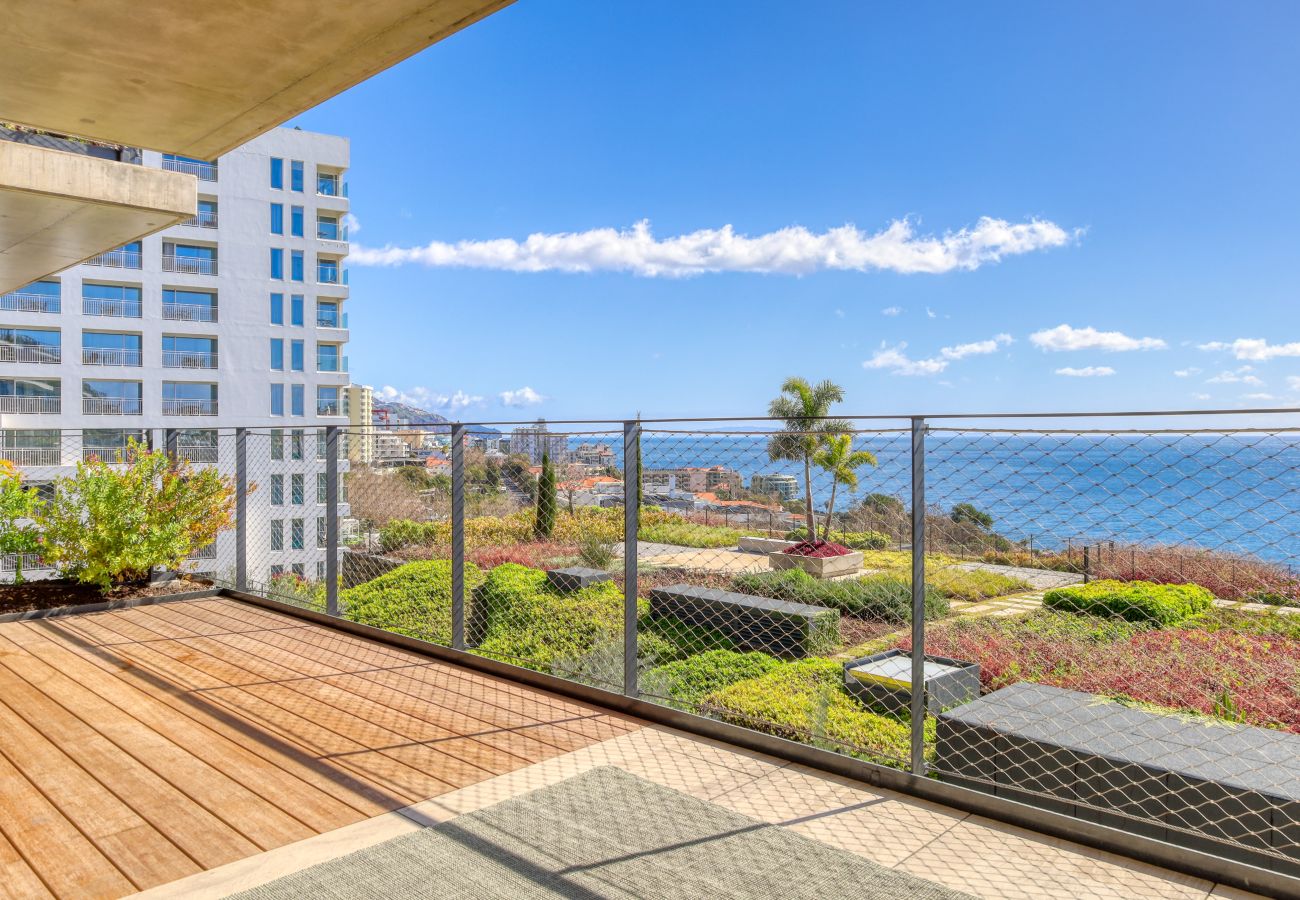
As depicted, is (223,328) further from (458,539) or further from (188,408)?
(458,539)

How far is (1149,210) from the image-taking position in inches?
2430

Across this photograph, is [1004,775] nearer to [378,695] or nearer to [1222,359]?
[378,695]

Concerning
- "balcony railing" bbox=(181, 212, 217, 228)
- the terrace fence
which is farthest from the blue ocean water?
"balcony railing" bbox=(181, 212, 217, 228)

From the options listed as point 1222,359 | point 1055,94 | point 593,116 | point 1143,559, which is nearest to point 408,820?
point 1143,559

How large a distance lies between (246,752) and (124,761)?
0.39 metres

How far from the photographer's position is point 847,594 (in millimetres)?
8078

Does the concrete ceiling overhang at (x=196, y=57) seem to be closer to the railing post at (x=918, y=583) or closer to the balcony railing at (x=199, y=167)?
the railing post at (x=918, y=583)

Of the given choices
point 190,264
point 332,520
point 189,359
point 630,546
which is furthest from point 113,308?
point 630,546

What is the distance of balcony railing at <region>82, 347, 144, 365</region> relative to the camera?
92.5 feet

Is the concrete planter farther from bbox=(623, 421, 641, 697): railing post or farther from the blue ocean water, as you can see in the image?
the blue ocean water

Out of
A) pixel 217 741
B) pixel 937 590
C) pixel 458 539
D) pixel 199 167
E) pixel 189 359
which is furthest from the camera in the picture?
pixel 199 167

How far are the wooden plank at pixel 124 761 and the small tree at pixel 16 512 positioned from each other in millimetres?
1713

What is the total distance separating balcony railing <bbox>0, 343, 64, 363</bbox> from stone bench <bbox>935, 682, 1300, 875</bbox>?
33032 mm

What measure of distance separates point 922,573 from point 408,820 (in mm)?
1739
